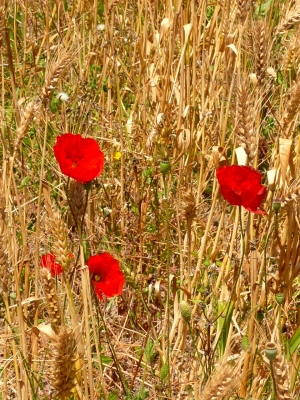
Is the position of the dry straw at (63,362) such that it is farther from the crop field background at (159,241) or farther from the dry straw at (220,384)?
the dry straw at (220,384)

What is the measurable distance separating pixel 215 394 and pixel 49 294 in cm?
34

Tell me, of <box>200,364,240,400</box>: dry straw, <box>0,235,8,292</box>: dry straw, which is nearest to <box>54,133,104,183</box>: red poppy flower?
<box>0,235,8,292</box>: dry straw

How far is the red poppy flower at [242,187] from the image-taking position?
4.04 ft

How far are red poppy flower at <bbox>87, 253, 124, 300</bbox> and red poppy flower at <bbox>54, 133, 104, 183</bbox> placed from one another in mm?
217

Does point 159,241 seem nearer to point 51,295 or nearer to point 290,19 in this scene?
point 290,19

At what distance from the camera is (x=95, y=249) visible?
1.88 m

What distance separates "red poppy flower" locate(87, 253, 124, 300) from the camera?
4.46 ft

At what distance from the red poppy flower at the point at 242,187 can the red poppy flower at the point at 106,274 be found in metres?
0.27

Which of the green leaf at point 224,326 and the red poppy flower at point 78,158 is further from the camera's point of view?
the green leaf at point 224,326

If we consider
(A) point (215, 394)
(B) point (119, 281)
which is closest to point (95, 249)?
(B) point (119, 281)

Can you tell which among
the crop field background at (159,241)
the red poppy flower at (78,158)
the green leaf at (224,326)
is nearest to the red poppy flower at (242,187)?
the crop field background at (159,241)

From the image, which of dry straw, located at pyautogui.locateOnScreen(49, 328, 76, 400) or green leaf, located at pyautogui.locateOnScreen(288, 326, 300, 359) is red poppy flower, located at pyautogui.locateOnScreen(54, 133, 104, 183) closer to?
dry straw, located at pyautogui.locateOnScreen(49, 328, 76, 400)

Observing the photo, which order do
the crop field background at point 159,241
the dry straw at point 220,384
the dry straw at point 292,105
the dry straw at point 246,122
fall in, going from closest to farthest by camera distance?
the dry straw at point 220,384, the crop field background at point 159,241, the dry straw at point 246,122, the dry straw at point 292,105

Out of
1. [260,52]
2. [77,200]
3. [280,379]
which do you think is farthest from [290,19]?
[280,379]
